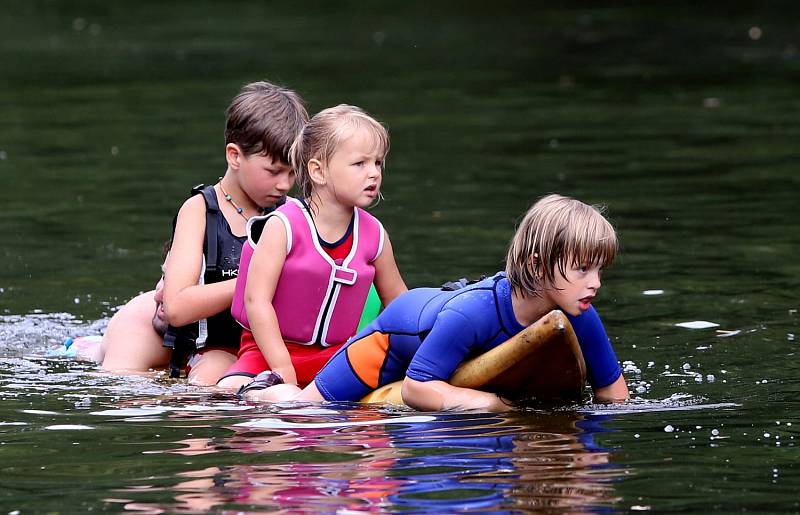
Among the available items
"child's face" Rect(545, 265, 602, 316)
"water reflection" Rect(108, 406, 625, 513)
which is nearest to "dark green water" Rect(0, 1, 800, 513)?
"water reflection" Rect(108, 406, 625, 513)

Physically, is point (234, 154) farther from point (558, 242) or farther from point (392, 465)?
point (392, 465)

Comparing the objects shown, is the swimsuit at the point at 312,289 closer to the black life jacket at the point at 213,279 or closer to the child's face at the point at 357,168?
the child's face at the point at 357,168

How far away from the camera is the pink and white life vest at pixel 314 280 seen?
6.98m

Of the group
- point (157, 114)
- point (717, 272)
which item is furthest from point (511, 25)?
point (717, 272)

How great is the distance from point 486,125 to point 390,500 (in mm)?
11979

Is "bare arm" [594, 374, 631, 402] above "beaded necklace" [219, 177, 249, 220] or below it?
below

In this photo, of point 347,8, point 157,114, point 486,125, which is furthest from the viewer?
point 347,8

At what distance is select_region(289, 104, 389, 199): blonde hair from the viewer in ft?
22.2

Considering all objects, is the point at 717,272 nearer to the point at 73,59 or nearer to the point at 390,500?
the point at 390,500

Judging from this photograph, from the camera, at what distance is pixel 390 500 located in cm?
515

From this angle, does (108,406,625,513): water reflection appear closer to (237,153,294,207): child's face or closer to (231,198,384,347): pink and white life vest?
(231,198,384,347): pink and white life vest

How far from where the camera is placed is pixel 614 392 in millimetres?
6590

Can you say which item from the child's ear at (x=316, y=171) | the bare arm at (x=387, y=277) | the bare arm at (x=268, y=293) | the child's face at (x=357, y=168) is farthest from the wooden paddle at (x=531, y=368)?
the child's ear at (x=316, y=171)

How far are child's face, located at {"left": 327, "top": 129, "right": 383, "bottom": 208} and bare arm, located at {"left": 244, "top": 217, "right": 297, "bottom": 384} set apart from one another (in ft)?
1.20
